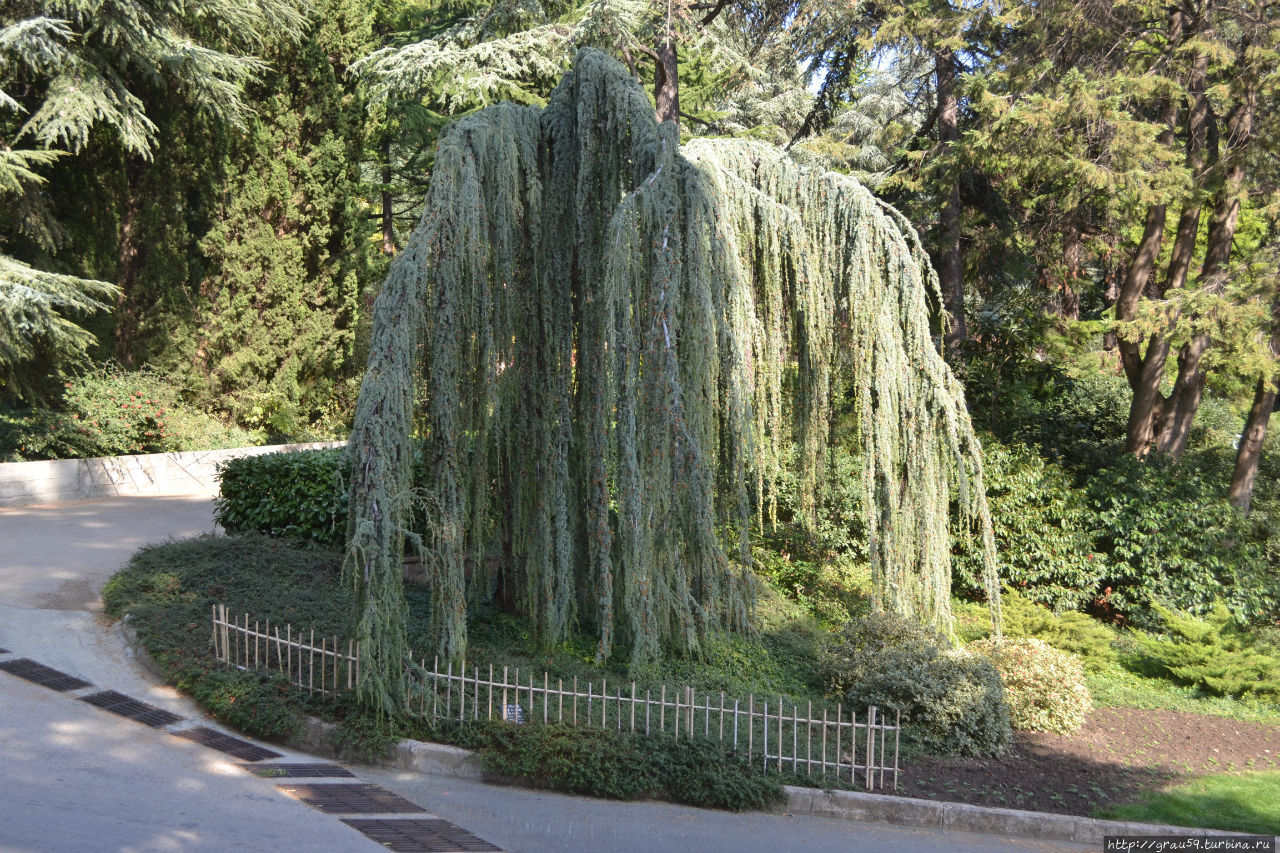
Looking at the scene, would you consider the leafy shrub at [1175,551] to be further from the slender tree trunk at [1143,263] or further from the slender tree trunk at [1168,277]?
the slender tree trunk at [1143,263]

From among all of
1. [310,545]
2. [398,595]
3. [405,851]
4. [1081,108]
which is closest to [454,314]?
[398,595]

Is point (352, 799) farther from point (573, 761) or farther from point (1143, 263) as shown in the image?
point (1143, 263)

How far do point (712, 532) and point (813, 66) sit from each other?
13212 millimetres

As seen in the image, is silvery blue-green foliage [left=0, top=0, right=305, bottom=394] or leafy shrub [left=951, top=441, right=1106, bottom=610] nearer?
leafy shrub [left=951, top=441, right=1106, bottom=610]

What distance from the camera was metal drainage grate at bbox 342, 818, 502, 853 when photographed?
5.48 meters

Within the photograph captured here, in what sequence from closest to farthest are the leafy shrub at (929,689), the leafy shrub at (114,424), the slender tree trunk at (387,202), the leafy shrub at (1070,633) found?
1. the leafy shrub at (929,689)
2. the leafy shrub at (1070,633)
3. the leafy shrub at (114,424)
4. the slender tree trunk at (387,202)

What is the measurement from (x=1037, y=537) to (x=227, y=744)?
407 inches

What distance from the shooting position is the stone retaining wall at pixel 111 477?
48.5 feet

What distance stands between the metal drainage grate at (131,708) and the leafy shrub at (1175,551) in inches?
445

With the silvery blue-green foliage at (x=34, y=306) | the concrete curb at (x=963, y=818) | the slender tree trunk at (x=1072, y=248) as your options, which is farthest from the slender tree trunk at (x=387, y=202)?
the concrete curb at (x=963, y=818)

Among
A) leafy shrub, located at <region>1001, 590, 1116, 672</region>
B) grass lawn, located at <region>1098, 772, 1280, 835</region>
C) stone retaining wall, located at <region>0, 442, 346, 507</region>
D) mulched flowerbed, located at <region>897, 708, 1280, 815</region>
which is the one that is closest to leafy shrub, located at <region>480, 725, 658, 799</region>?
mulched flowerbed, located at <region>897, 708, 1280, 815</region>

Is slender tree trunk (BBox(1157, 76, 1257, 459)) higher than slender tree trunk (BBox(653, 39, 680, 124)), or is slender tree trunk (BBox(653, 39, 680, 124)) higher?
slender tree trunk (BBox(653, 39, 680, 124))

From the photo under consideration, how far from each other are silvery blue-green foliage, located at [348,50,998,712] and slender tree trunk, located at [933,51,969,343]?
617cm

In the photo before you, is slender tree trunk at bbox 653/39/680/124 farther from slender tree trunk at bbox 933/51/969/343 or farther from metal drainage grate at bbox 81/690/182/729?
metal drainage grate at bbox 81/690/182/729
